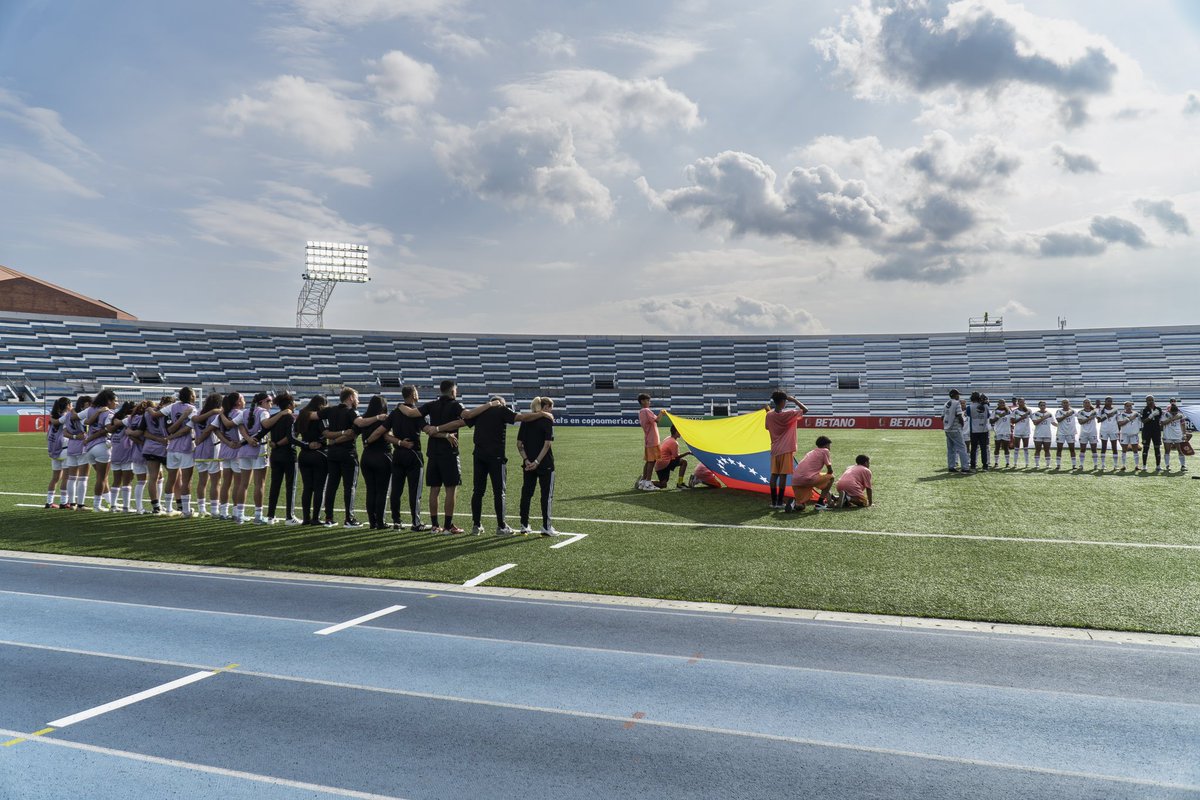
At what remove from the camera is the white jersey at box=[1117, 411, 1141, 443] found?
20.1 m

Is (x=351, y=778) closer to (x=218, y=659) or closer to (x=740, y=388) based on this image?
(x=218, y=659)

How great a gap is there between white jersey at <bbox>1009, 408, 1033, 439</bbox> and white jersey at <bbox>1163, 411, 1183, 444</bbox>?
278cm

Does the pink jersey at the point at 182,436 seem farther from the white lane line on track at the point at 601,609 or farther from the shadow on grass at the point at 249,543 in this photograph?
the white lane line on track at the point at 601,609

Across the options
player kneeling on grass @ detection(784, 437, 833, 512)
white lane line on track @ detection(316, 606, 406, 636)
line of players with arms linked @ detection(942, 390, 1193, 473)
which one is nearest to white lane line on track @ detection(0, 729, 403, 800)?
white lane line on track @ detection(316, 606, 406, 636)

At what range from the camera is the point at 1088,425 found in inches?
781

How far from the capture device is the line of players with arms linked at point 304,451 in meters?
9.88

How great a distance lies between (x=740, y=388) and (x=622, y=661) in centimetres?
6274

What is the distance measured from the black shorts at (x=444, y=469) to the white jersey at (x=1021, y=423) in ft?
52.4


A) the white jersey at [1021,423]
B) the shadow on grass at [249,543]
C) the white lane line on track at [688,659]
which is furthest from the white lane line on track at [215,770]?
the white jersey at [1021,423]

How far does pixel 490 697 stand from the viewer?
4.88m

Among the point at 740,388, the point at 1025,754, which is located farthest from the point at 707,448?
the point at 740,388

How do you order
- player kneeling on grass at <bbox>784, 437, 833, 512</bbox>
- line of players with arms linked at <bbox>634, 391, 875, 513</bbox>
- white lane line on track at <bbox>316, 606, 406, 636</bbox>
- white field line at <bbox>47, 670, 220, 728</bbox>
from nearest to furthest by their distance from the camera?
white field line at <bbox>47, 670, 220, 728</bbox>
white lane line on track at <bbox>316, 606, 406, 636</bbox>
line of players with arms linked at <bbox>634, 391, 875, 513</bbox>
player kneeling on grass at <bbox>784, 437, 833, 512</bbox>

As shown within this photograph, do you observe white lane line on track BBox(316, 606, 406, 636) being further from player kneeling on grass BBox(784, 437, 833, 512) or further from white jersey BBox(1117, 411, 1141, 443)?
white jersey BBox(1117, 411, 1141, 443)

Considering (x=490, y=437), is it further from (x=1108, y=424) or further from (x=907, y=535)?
(x=1108, y=424)
